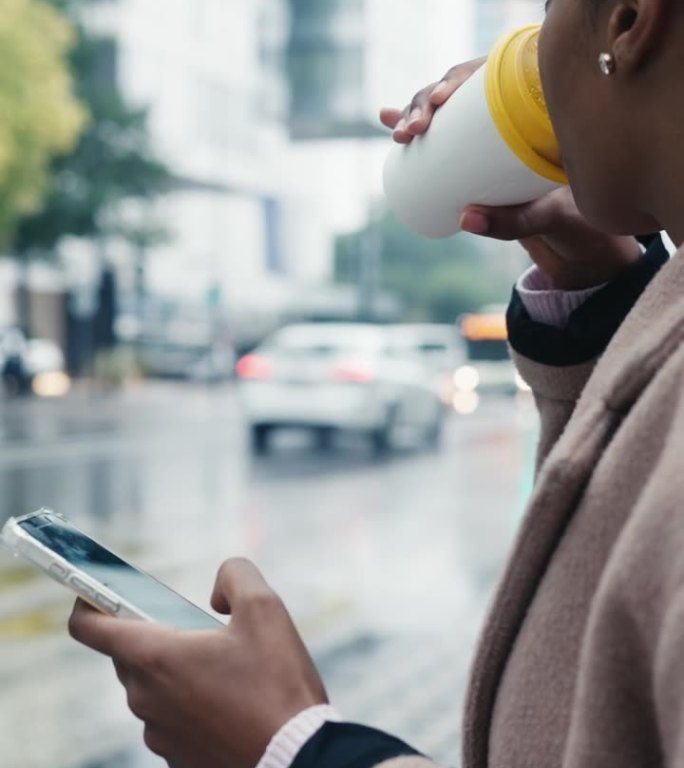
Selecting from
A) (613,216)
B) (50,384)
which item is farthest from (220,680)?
(50,384)

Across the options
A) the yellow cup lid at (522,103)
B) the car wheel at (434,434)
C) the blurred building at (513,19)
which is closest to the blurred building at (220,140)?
the car wheel at (434,434)

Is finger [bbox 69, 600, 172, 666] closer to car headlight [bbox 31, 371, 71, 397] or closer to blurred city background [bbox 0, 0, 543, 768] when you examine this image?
blurred city background [bbox 0, 0, 543, 768]

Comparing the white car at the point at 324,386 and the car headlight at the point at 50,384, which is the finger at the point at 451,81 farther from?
the car headlight at the point at 50,384

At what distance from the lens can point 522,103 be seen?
1.06 m

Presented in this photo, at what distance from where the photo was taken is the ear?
2.65 ft

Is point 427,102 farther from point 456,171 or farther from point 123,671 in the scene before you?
point 123,671

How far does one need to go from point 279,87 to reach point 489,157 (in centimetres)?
4697

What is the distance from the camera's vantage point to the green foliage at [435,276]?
Answer: 164 ft

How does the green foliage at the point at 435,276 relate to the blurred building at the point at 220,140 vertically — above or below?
below

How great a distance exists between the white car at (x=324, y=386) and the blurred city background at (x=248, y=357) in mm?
32

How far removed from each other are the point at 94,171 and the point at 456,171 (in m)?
26.5

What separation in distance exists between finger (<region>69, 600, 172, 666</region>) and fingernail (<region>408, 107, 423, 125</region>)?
520mm

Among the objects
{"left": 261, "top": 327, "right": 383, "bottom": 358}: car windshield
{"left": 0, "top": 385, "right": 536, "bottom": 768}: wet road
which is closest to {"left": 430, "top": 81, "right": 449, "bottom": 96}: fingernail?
{"left": 0, "top": 385, "right": 536, "bottom": 768}: wet road

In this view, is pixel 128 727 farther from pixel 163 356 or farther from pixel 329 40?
pixel 329 40
